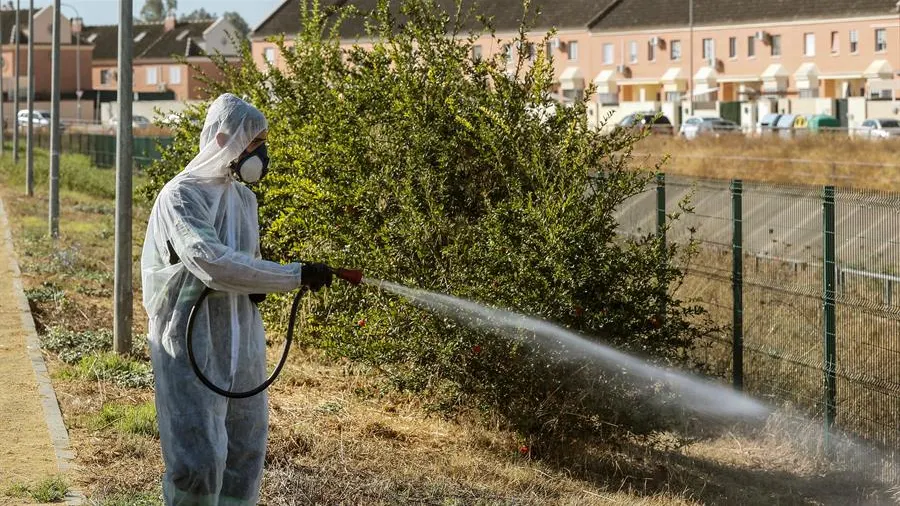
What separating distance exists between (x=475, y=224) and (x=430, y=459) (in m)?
1.57

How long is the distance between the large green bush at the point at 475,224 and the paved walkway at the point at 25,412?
1.94 m

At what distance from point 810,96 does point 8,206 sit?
50.3m

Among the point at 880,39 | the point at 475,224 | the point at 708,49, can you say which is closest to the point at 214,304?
the point at 475,224

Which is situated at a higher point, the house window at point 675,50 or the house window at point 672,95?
the house window at point 675,50

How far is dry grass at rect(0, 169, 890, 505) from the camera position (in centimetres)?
754

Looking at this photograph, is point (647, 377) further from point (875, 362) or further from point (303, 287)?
point (303, 287)

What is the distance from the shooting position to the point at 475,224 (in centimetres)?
908

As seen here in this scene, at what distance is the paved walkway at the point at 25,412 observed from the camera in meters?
7.79

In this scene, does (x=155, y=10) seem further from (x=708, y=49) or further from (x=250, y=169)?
(x=250, y=169)

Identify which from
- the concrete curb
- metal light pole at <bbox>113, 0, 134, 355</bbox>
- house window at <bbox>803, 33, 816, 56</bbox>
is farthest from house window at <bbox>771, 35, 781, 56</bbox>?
metal light pole at <bbox>113, 0, 134, 355</bbox>

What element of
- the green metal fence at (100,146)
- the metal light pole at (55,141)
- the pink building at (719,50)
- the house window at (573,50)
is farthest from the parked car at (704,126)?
the metal light pole at (55,141)

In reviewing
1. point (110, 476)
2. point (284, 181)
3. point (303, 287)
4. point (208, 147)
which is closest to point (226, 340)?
point (303, 287)

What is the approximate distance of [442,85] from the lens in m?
9.64

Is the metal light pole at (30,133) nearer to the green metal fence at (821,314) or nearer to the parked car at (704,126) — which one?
the green metal fence at (821,314)
